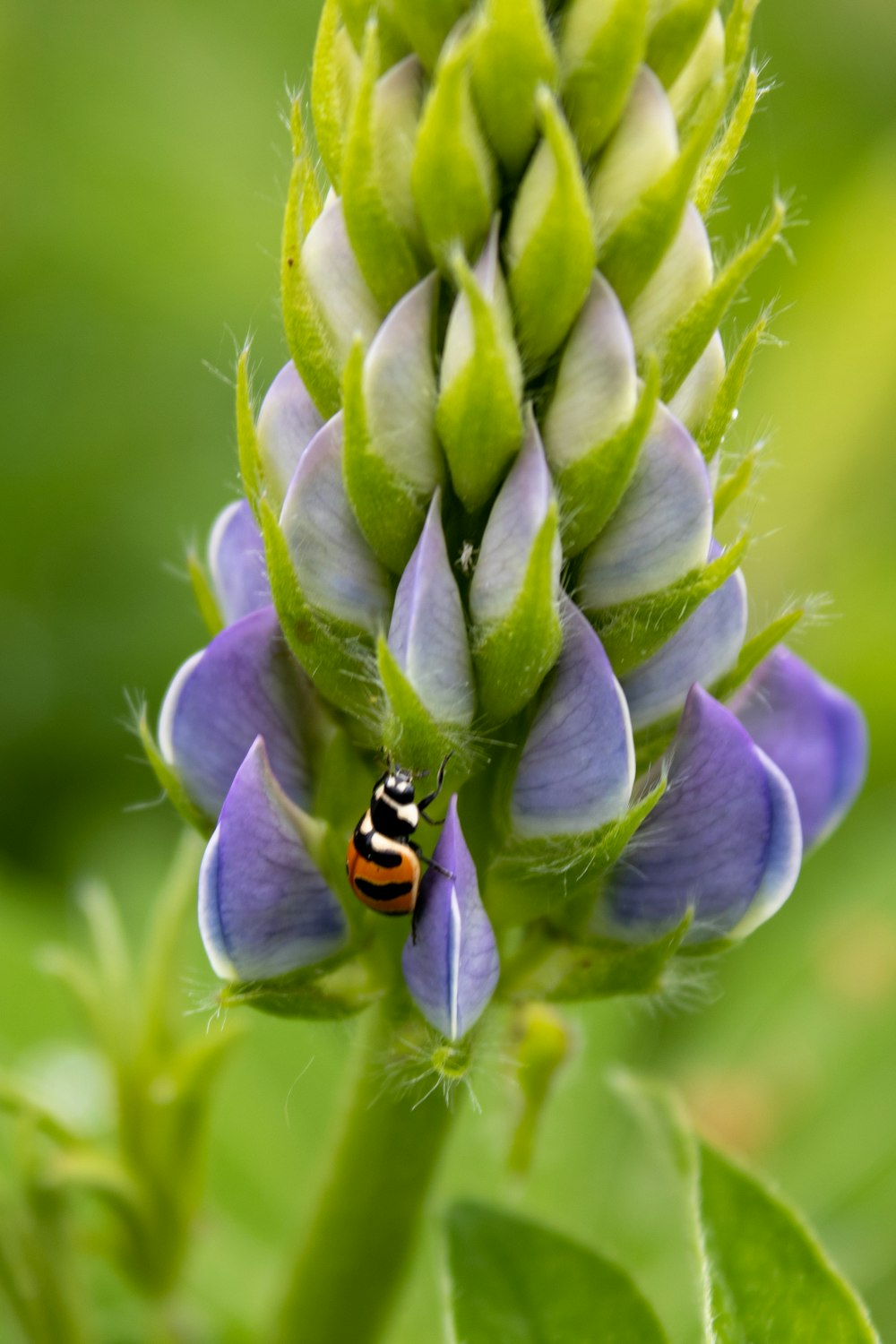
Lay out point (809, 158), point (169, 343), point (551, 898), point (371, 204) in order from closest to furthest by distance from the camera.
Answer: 1. point (371, 204)
2. point (551, 898)
3. point (169, 343)
4. point (809, 158)

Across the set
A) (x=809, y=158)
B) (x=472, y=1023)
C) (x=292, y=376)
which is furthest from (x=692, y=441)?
(x=809, y=158)

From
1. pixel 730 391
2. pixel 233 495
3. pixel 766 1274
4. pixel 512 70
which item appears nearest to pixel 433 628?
pixel 730 391

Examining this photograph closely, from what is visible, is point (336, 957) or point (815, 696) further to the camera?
point (815, 696)

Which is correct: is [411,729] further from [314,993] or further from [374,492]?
[314,993]

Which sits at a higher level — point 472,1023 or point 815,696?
point 815,696

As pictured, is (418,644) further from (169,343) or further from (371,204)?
(169,343)

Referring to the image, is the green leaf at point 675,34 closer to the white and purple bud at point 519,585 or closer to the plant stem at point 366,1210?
the white and purple bud at point 519,585
